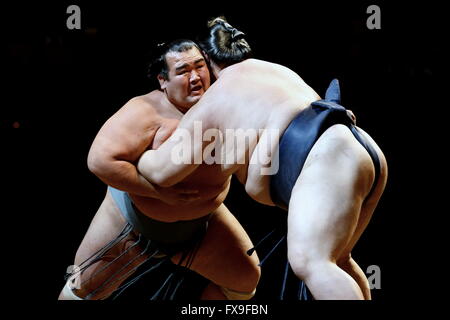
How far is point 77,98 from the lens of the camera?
261 cm

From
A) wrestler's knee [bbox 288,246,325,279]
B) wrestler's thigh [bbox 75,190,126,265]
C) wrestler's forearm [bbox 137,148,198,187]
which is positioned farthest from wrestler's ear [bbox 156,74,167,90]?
wrestler's knee [bbox 288,246,325,279]

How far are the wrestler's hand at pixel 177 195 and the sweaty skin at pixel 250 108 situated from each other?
122mm

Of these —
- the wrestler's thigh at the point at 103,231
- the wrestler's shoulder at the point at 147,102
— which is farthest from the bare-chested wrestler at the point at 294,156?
the wrestler's thigh at the point at 103,231

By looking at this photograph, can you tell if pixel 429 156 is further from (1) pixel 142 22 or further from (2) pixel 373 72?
(1) pixel 142 22

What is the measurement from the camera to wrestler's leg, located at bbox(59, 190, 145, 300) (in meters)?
Answer: 2.41

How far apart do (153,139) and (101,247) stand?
0.45 m

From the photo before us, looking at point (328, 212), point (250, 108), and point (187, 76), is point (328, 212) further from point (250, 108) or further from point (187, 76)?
point (187, 76)

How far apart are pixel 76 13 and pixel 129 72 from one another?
0.29 meters

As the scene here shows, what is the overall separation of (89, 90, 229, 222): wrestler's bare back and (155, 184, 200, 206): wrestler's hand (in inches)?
0.6

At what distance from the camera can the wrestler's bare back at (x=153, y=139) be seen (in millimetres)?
2154

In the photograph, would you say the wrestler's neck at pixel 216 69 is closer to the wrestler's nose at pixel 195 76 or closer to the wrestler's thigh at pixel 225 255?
the wrestler's nose at pixel 195 76

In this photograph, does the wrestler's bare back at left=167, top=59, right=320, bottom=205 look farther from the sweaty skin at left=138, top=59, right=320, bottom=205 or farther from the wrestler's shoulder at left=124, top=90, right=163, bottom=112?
the wrestler's shoulder at left=124, top=90, right=163, bottom=112

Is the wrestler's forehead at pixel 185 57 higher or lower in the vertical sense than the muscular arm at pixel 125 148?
higher

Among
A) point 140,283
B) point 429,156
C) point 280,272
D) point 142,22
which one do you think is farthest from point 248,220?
point 142,22
